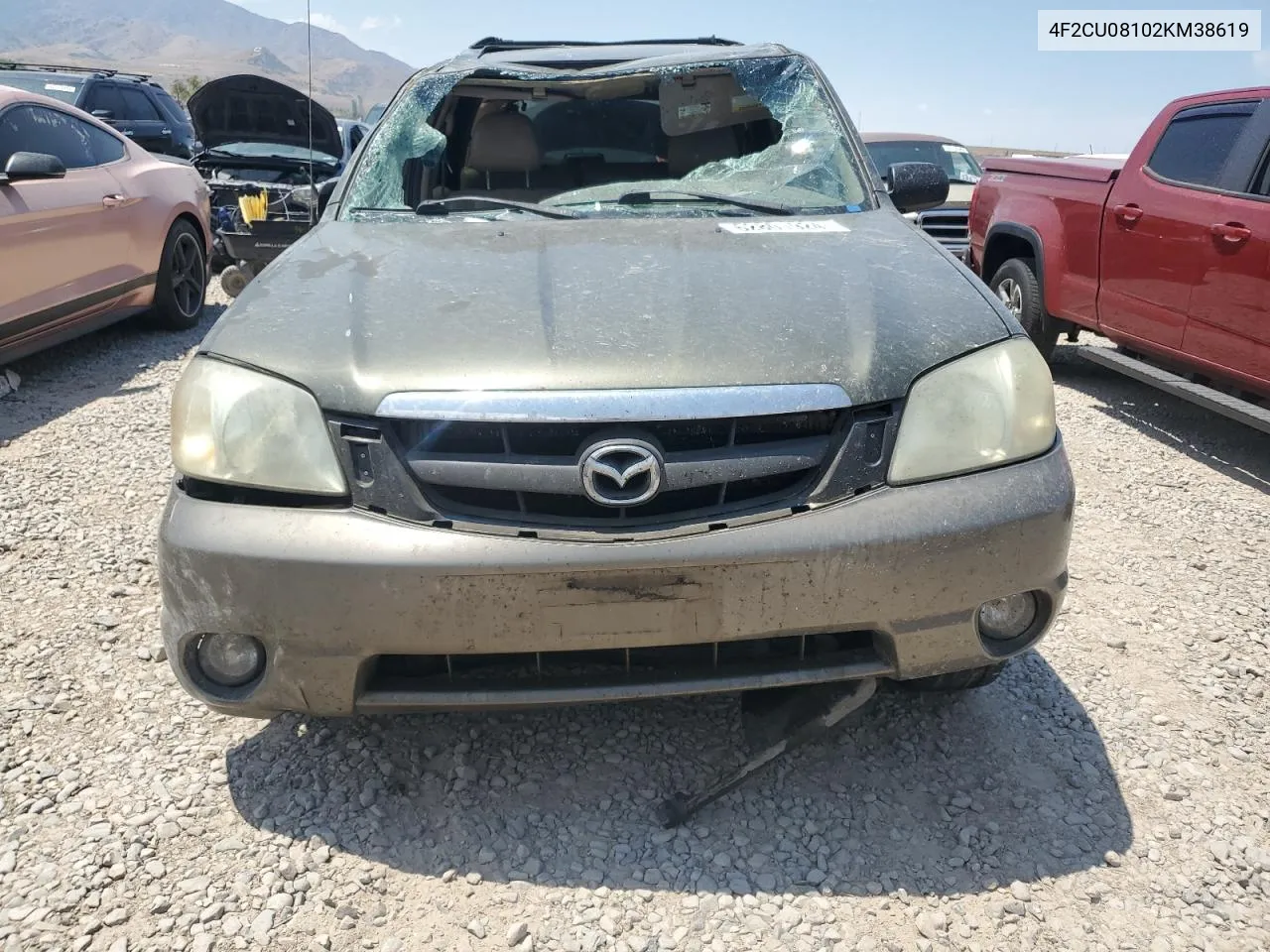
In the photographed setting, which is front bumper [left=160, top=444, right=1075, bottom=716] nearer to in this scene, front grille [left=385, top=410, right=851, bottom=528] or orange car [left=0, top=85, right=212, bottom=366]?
front grille [left=385, top=410, right=851, bottom=528]

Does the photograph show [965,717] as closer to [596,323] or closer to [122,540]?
[596,323]

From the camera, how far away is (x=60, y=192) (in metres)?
5.59

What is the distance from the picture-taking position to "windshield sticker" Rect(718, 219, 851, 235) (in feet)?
8.89

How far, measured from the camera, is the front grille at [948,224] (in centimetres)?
936

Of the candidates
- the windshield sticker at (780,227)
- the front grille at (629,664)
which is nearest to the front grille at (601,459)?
the front grille at (629,664)

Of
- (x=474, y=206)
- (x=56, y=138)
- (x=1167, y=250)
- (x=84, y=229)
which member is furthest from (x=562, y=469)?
(x=56, y=138)

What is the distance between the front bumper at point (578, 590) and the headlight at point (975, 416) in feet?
0.14

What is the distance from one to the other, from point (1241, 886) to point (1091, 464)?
9.80 feet

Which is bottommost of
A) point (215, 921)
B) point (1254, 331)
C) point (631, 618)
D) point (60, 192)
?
point (215, 921)

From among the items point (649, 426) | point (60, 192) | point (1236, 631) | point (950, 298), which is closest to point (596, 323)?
point (649, 426)

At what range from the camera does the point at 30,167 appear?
5.13 m

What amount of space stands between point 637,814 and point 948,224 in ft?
27.8

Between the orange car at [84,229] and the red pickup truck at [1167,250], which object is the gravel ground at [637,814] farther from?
the orange car at [84,229]

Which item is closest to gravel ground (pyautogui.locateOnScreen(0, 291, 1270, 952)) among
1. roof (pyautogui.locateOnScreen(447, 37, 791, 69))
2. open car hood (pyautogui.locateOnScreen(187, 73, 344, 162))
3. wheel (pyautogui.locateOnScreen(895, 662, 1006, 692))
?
wheel (pyautogui.locateOnScreen(895, 662, 1006, 692))
